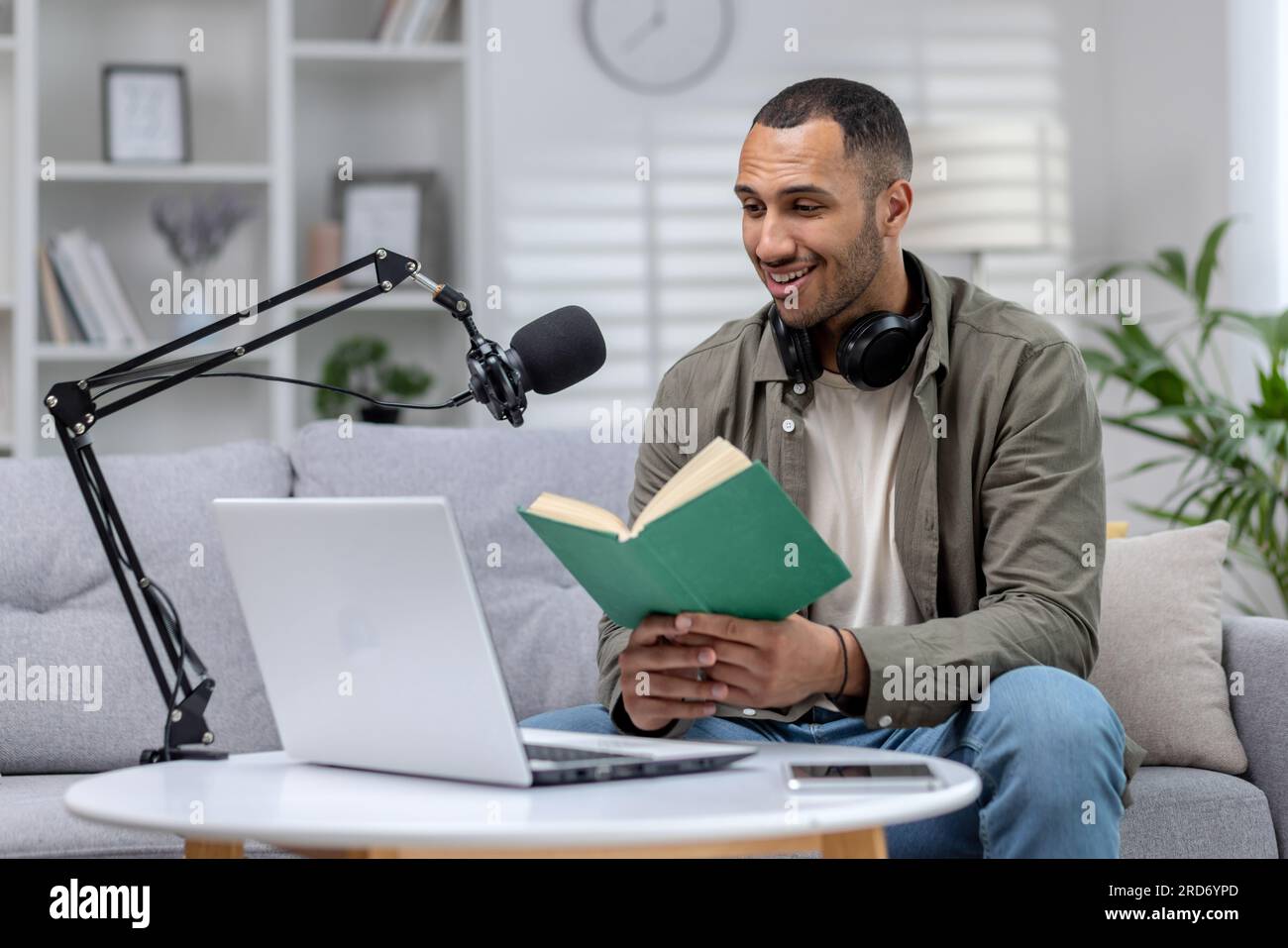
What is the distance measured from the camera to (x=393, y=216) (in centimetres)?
325

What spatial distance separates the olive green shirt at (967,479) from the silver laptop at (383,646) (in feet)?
0.95

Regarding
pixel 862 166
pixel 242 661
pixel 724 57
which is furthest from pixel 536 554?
pixel 724 57

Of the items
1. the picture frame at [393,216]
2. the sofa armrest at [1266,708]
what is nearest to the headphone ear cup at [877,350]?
the sofa armrest at [1266,708]

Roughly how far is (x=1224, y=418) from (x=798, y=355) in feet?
4.83

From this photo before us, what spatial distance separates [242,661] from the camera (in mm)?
1896

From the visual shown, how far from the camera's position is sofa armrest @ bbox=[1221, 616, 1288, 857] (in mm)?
1768

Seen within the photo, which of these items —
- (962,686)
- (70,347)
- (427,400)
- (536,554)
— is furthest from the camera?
(427,400)

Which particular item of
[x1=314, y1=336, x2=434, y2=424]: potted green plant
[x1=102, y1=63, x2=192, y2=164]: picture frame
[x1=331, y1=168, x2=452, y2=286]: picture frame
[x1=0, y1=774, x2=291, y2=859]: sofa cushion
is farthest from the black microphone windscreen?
[x1=102, y1=63, x2=192, y2=164]: picture frame

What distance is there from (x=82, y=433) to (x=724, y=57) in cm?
238

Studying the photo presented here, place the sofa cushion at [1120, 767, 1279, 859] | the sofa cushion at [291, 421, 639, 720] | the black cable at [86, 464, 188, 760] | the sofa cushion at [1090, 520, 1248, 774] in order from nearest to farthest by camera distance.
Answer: the black cable at [86, 464, 188, 760], the sofa cushion at [1120, 767, 1279, 859], the sofa cushion at [1090, 520, 1248, 774], the sofa cushion at [291, 421, 639, 720]

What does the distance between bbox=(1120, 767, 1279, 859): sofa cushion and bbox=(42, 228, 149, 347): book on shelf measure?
89.0 inches

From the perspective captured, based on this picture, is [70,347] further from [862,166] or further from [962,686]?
[962,686]

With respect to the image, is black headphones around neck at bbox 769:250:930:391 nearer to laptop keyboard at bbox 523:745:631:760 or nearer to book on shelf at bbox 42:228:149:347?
laptop keyboard at bbox 523:745:631:760

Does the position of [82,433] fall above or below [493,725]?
above
